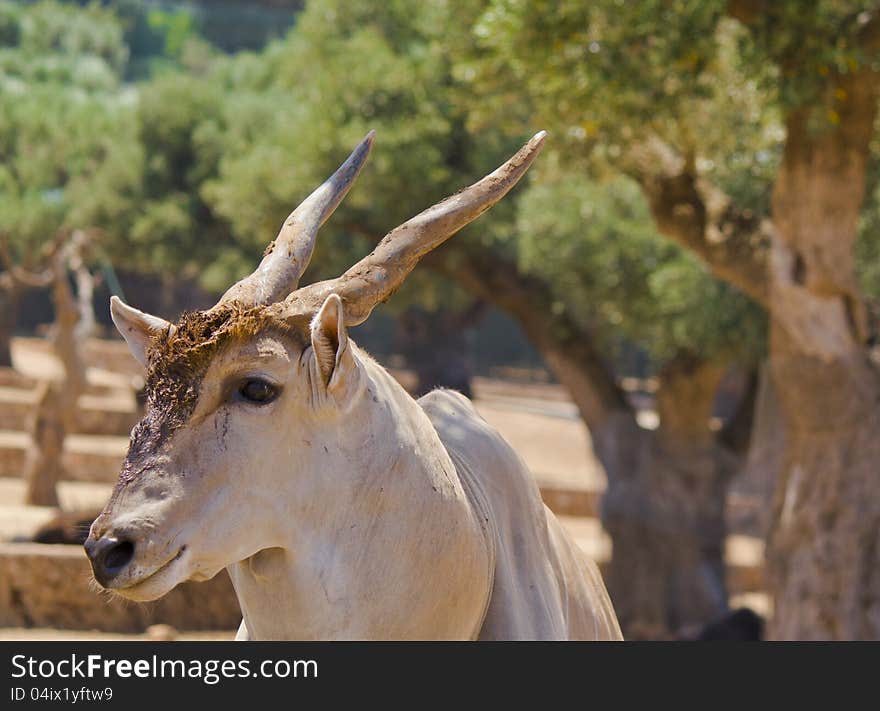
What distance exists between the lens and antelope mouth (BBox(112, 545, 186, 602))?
2.33 meters

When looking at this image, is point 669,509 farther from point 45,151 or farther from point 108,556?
point 45,151

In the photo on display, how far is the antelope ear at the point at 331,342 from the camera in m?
2.42

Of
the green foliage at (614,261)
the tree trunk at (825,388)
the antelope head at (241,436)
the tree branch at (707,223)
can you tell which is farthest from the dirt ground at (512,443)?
the antelope head at (241,436)

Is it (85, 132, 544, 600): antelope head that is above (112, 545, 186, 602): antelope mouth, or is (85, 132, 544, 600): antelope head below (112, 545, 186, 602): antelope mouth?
above

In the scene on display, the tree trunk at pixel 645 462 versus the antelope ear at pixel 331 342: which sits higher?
the antelope ear at pixel 331 342

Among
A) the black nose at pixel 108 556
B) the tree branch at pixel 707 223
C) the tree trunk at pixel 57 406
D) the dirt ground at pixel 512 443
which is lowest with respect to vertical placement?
the dirt ground at pixel 512 443

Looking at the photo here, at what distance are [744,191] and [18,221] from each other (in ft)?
50.0

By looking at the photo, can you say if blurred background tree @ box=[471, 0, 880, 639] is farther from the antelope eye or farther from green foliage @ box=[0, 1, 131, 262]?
green foliage @ box=[0, 1, 131, 262]

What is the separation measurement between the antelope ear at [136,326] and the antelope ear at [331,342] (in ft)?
1.17

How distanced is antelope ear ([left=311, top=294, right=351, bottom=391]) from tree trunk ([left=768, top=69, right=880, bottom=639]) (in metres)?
Answer: 5.45

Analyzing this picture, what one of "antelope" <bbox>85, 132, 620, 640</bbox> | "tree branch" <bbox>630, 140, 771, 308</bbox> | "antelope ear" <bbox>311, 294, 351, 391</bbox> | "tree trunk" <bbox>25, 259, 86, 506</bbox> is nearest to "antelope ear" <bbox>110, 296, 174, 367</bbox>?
"antelope" <bbox>85, 132, 620, 640</bbox>

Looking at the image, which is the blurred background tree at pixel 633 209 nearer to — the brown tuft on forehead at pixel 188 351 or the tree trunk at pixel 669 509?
the tree trunk at pixel 669 509

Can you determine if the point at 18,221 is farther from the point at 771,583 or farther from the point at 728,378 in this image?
the point at 771,583

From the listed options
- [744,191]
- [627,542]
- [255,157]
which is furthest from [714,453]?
[255,157]
